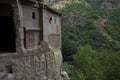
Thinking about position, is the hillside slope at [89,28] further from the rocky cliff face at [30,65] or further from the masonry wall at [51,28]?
the rocky cliff face at [30,65]

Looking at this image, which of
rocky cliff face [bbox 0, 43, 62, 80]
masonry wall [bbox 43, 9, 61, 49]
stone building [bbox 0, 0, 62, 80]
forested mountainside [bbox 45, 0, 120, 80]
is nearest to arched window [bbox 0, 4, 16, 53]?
stone building [bbox 0, 0, 62, 80]

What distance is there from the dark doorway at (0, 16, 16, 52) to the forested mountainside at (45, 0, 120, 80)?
13207mm

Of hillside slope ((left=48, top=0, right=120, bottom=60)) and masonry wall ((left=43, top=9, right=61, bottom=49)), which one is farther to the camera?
hillside slope ((left=48, top=0, right=120, bottom=60))

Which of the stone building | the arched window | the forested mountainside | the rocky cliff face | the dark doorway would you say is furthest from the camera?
the forested mountainside

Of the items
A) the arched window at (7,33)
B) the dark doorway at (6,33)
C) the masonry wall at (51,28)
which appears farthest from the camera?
the masonry wall at (51,28)

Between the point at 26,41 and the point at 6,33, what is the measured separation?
6.38ft

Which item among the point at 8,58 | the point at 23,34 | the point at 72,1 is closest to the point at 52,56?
the point at 23,34

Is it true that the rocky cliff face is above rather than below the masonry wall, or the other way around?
below

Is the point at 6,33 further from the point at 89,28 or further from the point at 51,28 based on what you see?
the point at 89,28

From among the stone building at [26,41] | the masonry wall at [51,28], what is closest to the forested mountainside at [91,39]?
the masonry wall at [51,28]

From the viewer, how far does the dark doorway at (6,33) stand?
20.8 meters

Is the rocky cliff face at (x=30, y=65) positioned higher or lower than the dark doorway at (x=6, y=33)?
lower

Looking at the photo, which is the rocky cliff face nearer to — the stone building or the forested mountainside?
the stone building

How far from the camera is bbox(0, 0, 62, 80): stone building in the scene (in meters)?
17.3
